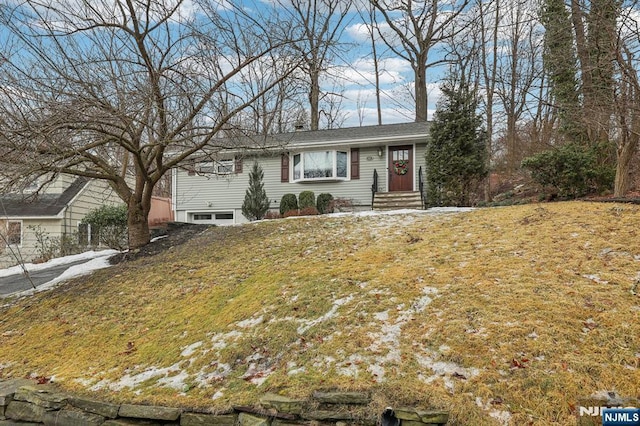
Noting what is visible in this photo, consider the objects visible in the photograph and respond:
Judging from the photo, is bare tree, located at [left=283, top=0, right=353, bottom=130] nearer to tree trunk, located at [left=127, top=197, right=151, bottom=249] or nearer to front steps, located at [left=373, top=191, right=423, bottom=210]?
tree trunk, located at [left=127, top=197, right=151, bottom=249]

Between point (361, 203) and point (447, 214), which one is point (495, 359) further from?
point (361, 203)

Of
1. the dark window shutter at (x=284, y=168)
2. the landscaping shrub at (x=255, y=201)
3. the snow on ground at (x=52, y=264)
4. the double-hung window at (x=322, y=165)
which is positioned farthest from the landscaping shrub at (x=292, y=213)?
the snow on ground at (x=52, y=264)

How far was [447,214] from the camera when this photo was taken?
852cm

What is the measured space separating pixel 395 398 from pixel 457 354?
2.24 ft

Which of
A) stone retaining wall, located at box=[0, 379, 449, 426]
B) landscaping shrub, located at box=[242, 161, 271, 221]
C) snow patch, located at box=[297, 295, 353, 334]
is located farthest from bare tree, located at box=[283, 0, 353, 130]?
landscaping shrub, located at box=[242, 161, 271, 221]

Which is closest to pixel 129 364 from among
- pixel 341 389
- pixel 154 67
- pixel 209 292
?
pixel 209 292

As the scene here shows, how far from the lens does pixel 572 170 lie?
9273mm

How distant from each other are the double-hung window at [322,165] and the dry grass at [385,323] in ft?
23.8

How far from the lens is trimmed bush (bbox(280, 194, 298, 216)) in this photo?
1377cm

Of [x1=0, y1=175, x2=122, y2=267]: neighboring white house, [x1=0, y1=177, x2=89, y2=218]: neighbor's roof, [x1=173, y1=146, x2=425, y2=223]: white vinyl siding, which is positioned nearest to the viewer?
[x1=173, y1=146, x2=425, y2=223]: white vinyl siding

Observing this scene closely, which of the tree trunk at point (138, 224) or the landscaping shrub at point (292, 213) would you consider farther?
the landscaping shrub at point (292, 213)

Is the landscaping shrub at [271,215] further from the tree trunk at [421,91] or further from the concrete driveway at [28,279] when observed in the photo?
the tree trunk at [421,91]

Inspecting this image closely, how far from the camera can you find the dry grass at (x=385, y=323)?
2.85 meters

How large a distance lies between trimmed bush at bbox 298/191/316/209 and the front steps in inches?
86.4
